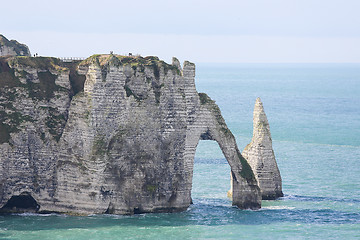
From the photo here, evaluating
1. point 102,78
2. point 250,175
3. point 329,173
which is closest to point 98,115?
point 102,78

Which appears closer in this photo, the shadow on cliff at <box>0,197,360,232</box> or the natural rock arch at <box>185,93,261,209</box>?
the shadow on cliff at <box>0,197,360,232</box>

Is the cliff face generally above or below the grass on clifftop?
below

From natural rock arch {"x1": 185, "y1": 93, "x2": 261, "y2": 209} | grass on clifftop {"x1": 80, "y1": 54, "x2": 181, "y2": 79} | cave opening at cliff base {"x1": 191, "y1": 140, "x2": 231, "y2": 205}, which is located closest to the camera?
grass on clifftop {"x1": 80, "y1": 54, "x2": 181, "y2": 79}

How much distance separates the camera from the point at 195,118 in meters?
102

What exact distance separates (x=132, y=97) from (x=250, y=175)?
56.2 ft

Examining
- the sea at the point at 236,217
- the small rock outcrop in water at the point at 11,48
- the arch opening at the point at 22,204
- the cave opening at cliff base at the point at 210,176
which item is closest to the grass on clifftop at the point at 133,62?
the sea at the point at 236,217

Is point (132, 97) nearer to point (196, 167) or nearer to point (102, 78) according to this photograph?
point (102, 78)

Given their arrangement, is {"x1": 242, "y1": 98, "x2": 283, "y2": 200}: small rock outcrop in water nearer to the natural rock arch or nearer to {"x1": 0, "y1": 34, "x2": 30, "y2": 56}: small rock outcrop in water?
the natural rock arch

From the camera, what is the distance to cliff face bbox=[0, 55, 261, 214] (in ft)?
317

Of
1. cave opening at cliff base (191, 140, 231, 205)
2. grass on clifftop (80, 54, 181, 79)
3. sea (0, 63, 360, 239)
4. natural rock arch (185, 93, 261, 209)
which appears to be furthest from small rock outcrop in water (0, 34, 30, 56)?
natural rock arch (185, 93, 261, 209)

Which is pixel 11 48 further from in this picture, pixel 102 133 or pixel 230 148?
pixel 230 148

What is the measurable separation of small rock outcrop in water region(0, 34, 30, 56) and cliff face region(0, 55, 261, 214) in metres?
19.0

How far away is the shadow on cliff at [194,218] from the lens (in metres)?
93.4

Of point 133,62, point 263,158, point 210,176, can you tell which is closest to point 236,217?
point 263,158
